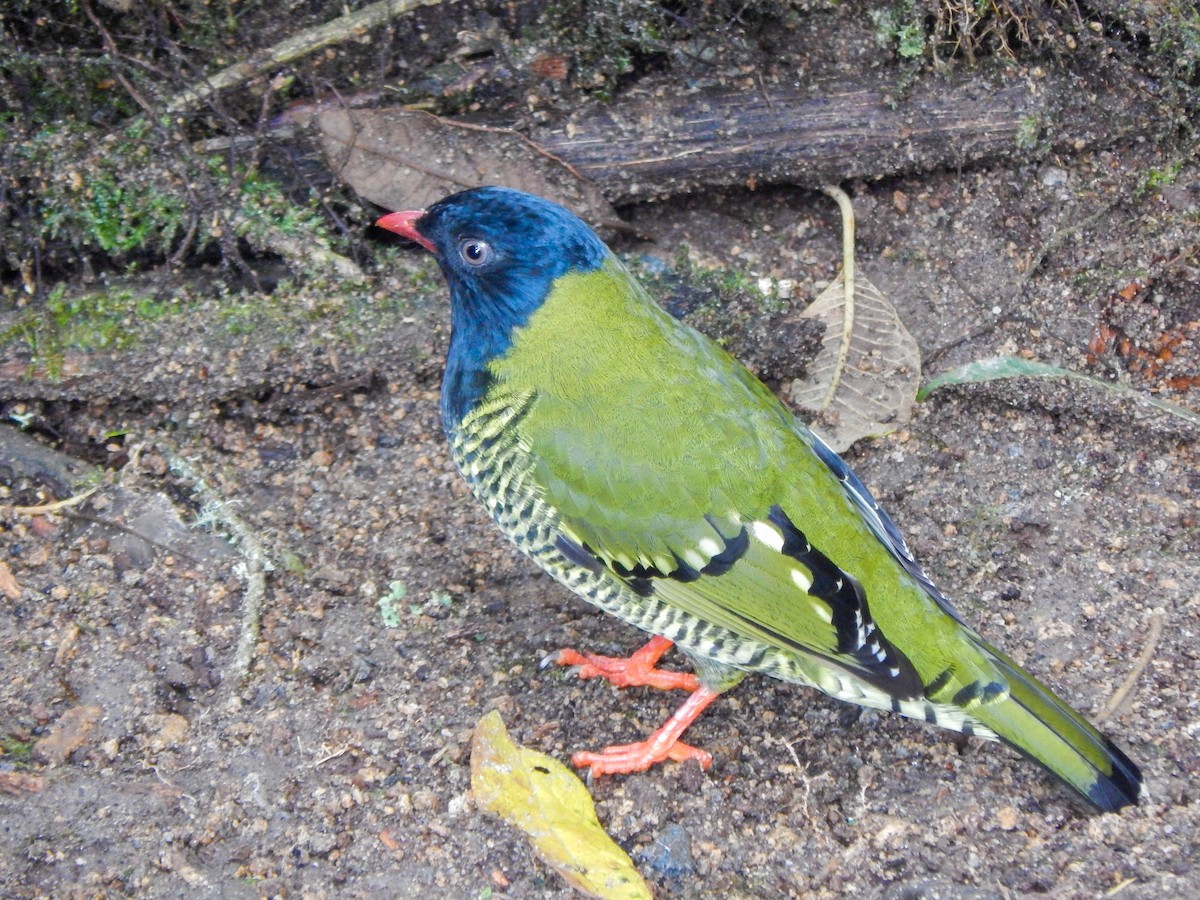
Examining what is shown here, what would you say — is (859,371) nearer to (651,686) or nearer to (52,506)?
(651,686)

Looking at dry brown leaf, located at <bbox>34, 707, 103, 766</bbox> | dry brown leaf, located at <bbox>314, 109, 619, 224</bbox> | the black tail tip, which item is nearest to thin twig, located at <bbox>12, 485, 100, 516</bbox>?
dry brown leaf, located at <bbox>34, 707, 103, 766</bbox>

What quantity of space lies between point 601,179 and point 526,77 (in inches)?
18.1

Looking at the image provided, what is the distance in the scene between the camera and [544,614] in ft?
13.4

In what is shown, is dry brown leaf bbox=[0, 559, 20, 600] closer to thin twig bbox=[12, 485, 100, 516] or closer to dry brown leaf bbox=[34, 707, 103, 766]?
thin twig bbox=[12, 485, 100, 516]

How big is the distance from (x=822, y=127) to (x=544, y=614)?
2.04 metres

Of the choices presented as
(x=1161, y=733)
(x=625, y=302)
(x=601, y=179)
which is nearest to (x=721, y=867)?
(x=1161, y=733)

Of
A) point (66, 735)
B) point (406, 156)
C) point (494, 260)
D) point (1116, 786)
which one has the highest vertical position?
point (494, 260)

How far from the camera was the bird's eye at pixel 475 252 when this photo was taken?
3629 mm

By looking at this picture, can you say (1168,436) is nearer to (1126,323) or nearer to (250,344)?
(1126,323)

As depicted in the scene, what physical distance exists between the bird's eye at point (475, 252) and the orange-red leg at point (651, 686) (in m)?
1.25

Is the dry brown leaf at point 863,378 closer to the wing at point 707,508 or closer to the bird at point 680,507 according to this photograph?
the bird at point 680,507

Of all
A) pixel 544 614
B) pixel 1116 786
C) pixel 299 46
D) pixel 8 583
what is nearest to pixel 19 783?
pixel 8 583

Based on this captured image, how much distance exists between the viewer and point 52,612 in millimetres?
3768

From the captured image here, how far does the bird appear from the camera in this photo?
3.39m
